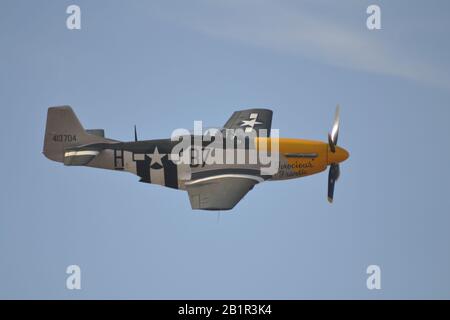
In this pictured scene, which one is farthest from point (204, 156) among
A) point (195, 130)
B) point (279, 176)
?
point (279, 176)

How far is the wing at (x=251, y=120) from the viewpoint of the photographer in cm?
3869

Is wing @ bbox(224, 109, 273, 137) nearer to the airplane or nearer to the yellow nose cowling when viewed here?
the airplane

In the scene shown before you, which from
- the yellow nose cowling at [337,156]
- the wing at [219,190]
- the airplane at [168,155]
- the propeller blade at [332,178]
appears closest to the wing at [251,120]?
the airplane at [168,155]

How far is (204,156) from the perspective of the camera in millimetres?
34812

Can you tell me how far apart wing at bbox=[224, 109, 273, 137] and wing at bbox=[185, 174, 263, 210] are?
14.9 ft

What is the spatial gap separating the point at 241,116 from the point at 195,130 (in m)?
5.03

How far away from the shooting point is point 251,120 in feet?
A: 128

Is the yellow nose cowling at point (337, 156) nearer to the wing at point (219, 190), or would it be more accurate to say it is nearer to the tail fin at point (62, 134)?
the wing at point (219, 190)

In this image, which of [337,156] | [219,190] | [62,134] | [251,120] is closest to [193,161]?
[219,190]

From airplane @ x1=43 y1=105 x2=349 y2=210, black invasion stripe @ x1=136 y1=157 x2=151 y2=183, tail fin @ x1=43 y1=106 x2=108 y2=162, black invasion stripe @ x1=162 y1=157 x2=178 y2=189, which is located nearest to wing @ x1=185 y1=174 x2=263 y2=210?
airplane @ x1=43 y1=105 x2=349 y2=210

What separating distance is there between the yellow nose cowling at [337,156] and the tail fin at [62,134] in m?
9.74

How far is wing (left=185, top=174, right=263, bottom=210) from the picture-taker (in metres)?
31.4

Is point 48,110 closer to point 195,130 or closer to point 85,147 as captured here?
point 85,147

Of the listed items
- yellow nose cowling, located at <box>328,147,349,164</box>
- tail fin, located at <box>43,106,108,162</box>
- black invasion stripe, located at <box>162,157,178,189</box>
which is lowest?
black invasion stripe, located at <box>162,157,178,189</box>
